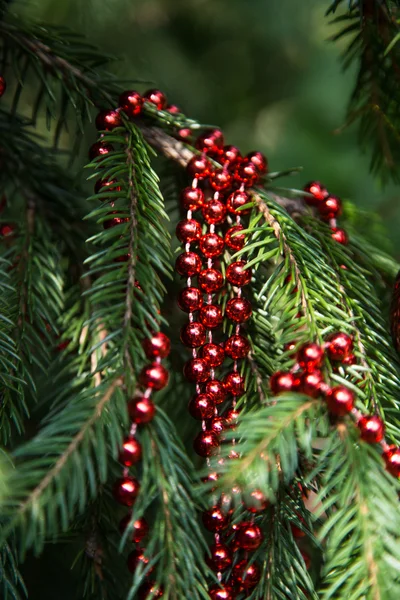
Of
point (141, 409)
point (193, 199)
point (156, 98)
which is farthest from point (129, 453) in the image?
point (156, 98)

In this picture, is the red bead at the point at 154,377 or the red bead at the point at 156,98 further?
the red bead at the point at 156,98

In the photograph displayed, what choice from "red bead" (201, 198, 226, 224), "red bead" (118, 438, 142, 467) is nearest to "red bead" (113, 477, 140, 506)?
"red bead" (118, 438, 142, 467)

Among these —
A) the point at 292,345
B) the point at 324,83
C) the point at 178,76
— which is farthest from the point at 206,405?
Result: the point at 324,83

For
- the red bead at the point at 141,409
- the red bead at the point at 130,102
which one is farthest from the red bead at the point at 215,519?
the red bead at the point at 130,102

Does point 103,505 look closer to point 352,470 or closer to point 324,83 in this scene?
point 352,470

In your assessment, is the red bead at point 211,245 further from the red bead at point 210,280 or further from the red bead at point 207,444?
the red bead at point 207,444

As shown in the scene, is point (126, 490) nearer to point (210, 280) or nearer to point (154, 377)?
point (154, 377)

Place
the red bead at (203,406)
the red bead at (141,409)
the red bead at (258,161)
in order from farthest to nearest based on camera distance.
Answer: the red bead at (258,161)
the red bead at (203,406)
the red bead at (141,409)

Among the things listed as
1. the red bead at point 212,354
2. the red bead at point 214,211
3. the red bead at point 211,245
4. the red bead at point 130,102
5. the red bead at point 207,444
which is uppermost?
the red bead at point 130,102
